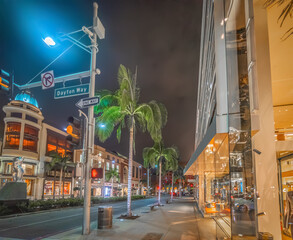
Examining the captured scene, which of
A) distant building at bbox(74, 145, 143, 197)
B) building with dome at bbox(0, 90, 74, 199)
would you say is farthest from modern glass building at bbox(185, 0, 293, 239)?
distant building at bbox(74, 145, 143, 197)

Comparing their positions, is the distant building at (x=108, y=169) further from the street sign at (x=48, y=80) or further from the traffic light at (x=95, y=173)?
the street sign at (x=48, y=80)

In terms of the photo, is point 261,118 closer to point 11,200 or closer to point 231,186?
point 231,186

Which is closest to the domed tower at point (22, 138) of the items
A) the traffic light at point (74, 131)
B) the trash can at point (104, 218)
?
the trash can at point (104, 218)

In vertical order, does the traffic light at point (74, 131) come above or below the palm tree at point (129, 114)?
below

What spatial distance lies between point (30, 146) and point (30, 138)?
1371 mm

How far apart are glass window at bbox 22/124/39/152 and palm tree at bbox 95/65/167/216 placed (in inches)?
1197

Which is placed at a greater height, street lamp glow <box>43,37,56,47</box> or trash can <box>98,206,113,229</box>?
street lamp glow <box>43,37,56,47</box>

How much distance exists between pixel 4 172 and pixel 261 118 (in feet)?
138

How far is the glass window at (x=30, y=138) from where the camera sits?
1684 inches

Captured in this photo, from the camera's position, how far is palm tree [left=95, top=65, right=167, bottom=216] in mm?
16312

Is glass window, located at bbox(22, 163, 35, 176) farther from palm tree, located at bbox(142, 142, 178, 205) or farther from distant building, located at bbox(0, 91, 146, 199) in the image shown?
palm tree, located at bbox(142, 142, 178, 205)

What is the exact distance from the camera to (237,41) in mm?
6336

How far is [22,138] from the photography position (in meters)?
41.6

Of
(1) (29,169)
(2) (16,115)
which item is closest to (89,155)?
(2) (16,115)
